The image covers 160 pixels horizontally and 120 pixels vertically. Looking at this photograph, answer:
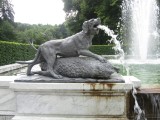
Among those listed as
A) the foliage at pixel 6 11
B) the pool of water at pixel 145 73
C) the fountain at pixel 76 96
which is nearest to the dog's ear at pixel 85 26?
the fountain at pixel 76 96

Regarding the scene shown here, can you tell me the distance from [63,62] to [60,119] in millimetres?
784

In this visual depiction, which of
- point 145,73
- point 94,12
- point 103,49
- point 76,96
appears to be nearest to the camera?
point 76,96

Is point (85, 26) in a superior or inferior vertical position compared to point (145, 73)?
superior

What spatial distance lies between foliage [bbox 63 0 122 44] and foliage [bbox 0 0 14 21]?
7.46 metres

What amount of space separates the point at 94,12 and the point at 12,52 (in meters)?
18.6

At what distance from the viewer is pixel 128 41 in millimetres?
28078

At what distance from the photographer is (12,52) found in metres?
19.8

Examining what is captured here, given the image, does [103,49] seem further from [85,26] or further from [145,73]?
[85,26]

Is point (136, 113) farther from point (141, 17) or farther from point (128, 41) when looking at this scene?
point (128, 41)

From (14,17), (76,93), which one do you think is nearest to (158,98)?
(76,93)

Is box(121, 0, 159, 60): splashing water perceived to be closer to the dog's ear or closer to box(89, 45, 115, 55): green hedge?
box(89, 45, 115, 55): green hedge

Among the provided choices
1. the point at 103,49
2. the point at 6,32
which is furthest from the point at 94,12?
the point at 6,32

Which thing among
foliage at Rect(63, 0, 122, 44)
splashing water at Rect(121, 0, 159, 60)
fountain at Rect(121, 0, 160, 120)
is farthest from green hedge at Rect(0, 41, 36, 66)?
foliage at Rect(63, 0, 122, 44)

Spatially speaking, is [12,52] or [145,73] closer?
[145,73]
